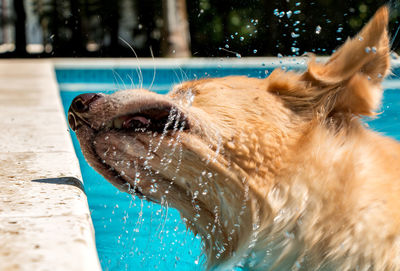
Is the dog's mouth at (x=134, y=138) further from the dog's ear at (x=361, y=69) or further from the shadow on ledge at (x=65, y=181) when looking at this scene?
the dog's ear at (x=361, y=69)

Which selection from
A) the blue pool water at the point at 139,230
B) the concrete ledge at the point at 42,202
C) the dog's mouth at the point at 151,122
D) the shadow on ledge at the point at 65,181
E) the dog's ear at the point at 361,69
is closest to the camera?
the concrete ledge at the point at 42,202

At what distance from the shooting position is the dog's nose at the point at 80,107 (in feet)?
6.61

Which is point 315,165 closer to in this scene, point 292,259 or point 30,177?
point 292,259

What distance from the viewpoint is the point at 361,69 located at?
1.98 m

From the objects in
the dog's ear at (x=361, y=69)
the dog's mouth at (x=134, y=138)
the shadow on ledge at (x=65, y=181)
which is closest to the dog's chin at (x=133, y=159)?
the dog's mouth at (x=134, y=138)

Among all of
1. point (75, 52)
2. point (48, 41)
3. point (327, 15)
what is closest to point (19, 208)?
point (327, 15)

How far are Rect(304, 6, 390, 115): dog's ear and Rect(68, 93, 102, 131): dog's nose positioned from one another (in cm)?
88

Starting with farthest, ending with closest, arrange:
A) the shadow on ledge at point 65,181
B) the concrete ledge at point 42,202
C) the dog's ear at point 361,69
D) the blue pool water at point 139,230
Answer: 1. the blue pool water at point 139,230
2. the shadow on ledge at point 65,181
3. the dog's ear at point 361,69
4. the concrete ledge at point 42,202

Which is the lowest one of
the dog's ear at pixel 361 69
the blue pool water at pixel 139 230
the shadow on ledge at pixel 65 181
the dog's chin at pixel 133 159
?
the blue pool water at pixel 139 230

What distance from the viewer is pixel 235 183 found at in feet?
6.60

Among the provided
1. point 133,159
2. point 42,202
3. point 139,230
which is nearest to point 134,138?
point 133,159

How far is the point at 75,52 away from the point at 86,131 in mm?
14521

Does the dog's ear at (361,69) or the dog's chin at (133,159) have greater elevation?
the dog's ear at (361,69)

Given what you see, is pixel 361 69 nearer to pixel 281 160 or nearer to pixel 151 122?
pixel 281 160
